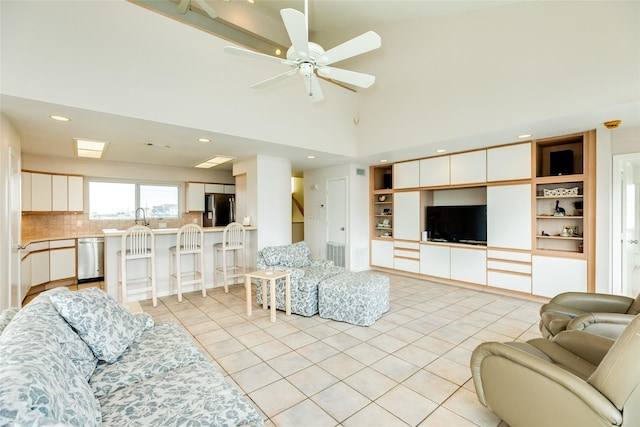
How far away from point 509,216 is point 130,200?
24.8 feet

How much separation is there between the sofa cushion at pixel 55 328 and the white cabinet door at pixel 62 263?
183 inches

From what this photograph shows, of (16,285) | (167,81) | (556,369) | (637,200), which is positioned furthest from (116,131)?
(637,200)

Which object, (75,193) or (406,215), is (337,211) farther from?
(75,193)

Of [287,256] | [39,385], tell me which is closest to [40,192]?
[287,256]

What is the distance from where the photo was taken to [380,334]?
323 cm

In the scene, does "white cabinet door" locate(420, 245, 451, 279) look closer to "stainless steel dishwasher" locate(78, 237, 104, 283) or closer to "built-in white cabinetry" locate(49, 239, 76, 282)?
"stainless steel dishwasher" locate(78, 237, 104, 283)

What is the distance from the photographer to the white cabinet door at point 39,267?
15.6 feet

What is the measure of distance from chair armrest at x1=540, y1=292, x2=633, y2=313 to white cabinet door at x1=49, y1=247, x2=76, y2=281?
7262 mm

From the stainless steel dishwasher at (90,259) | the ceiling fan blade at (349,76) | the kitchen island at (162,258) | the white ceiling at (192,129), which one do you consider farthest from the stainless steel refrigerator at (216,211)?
the ceiling fan blade at (349,76)

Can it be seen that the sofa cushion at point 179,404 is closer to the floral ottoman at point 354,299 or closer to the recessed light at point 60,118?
the floral ottoman at point 354,299

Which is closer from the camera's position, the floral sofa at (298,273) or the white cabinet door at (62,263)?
the floral sofa at (298,273)

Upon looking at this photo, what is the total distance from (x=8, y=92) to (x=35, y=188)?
353 centimetres

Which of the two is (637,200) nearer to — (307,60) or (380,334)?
(380,334)

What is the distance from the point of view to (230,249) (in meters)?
4.94
